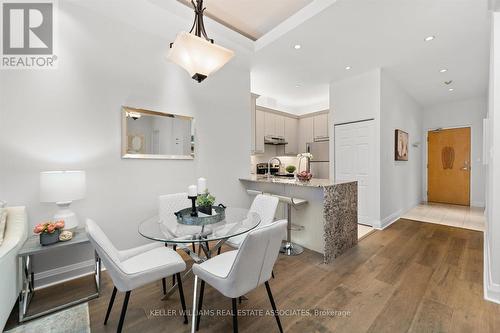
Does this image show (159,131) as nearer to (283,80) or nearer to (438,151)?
(283,80)

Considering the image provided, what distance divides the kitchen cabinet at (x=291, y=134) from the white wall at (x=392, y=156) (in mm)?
2514

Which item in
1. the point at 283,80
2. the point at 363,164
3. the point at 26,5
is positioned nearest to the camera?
the point at 26,5

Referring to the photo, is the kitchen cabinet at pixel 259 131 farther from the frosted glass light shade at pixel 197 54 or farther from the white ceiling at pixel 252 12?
the frosted glass light shade at pixel 197 54

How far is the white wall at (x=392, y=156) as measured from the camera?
12.8 feet

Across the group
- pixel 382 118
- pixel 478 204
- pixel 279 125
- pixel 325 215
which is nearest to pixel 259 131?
pixel 279 125

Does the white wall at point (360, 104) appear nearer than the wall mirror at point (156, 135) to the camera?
No

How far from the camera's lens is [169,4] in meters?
2.33

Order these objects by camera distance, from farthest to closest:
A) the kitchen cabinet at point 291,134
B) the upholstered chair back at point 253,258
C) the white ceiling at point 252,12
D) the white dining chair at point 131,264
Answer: the kitchen cabinet at point 291,134 → the white ceiling at point 252,12 → the white dining chair at point 131,264 → the upholstered chair back at point 253,258

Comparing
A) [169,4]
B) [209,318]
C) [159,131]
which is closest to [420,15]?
[169,4]

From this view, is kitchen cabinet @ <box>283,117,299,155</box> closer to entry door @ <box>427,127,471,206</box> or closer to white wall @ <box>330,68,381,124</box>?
white wall @ <box>330,68,381,124</box>

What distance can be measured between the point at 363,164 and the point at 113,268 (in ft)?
13.4

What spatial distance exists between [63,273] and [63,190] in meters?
0.97

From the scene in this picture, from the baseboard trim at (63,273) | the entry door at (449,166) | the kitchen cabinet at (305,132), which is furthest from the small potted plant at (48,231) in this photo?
the entry door at (449,166)

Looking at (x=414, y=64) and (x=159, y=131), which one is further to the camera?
(x=414, y=64)
